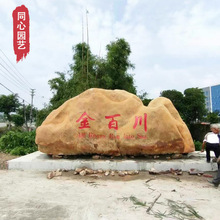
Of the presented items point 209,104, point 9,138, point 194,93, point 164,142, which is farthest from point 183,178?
point 209,104

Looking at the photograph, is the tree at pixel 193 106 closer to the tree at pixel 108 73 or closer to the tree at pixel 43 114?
the tree at pixel 108 73

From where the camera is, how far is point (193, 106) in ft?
52.6

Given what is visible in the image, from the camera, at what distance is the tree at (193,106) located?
Answer: 16.0m

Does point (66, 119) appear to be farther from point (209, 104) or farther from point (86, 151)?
point (209, 104)

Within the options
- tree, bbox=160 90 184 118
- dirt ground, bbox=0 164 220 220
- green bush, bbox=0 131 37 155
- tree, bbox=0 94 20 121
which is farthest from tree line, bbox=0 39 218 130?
tree, bbox=0 94 20 121

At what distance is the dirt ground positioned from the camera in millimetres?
2689

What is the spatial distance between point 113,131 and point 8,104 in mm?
22536

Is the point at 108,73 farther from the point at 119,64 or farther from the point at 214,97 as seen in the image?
the point at 214,97

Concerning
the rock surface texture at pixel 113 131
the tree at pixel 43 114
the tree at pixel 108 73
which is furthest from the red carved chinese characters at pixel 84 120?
the tree at pixel 43 114

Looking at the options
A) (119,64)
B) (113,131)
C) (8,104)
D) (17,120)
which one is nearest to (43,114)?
(119,64)

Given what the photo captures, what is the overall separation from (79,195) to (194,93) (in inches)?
581

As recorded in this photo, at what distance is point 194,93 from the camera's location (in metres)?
16.4

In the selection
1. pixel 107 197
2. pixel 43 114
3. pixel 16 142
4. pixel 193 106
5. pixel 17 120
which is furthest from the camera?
pixel 17 120

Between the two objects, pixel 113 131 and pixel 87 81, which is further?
pixel 87 81
